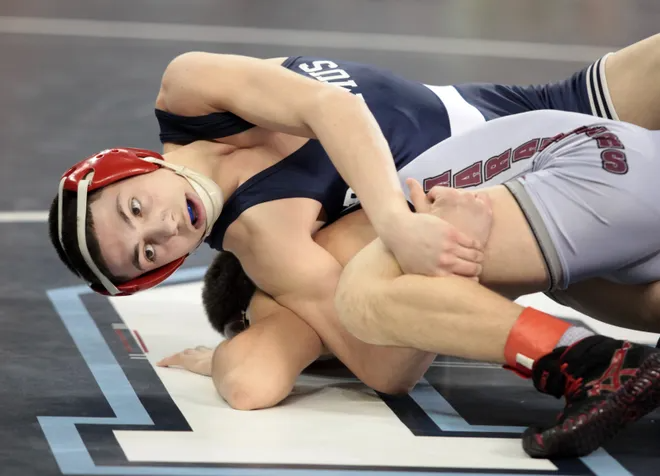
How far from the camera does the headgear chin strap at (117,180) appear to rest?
318cm

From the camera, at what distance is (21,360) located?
3400mm

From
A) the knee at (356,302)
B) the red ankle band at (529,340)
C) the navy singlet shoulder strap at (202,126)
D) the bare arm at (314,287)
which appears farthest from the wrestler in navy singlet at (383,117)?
the red ankle band at (529,340)

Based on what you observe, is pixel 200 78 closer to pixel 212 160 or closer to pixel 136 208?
pixel 212 160

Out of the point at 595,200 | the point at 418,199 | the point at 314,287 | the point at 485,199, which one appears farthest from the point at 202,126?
the point at 595,200

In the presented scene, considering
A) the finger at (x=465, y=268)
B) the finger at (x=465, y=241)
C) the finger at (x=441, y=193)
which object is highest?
the finger at (x=441, y=193)

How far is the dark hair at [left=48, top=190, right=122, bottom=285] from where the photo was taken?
316cm

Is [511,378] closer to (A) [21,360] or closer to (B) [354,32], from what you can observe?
(A) [21,360]

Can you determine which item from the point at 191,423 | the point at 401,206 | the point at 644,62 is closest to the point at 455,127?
the point at 644,62

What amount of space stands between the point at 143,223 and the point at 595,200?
1.10 m

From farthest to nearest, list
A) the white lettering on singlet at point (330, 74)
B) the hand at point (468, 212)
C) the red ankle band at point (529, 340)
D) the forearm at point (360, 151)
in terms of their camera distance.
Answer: the white lettering on singlet at point (330, 74)
the forearm at point (360, 151)
the hand at point (468, 212)
the red ankle band at point (529, 340)

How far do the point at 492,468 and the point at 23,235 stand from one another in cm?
224

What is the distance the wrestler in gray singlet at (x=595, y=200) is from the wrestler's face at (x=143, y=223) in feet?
2.69

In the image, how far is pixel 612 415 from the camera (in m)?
2.59

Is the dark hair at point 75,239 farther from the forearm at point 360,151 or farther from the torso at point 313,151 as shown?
the forearm at point 360,151
